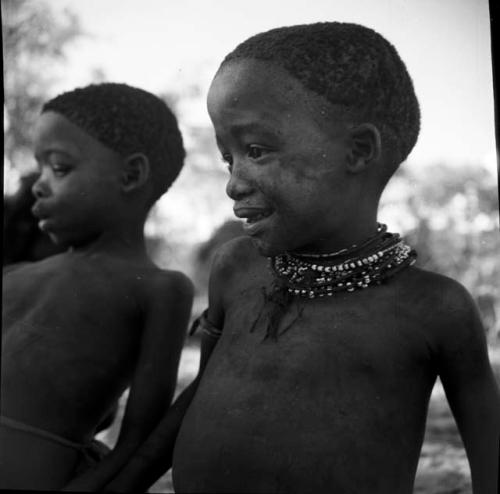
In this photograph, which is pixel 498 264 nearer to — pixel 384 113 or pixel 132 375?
pixel 384 113

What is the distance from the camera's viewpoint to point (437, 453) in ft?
8.62

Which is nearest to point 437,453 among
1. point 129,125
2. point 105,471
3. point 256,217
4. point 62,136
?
point 105,471

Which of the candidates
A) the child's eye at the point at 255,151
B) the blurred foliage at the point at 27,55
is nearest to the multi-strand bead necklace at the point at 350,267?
the child's eye at the point at 255,151

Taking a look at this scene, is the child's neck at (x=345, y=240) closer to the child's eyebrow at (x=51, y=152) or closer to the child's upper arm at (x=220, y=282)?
the child's upper arm at (x=220, y=282)

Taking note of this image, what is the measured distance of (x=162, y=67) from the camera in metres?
2.18

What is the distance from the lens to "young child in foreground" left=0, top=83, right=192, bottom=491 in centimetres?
216

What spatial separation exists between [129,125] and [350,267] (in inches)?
30.7

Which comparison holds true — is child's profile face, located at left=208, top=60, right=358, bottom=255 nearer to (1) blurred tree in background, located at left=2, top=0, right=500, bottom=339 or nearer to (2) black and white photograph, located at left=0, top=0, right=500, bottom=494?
(2) black and white photograph, located at left=0, top=0, right=500, bottom=494

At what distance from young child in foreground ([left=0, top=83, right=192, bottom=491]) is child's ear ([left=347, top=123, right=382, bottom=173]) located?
609 mm

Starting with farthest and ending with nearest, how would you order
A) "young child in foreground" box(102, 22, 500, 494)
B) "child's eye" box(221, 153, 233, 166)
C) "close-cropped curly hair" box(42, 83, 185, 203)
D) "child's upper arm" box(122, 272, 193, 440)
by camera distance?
"close-cropped curly hair" box(42, 83, 185, 203), "child's upper arm" box(122, 272, 193, 440), "child's eye" box(221, 153, 233, 166), "young child in foreground" box(102, 22, 500, 494)

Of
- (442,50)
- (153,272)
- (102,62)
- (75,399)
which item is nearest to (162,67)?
(102,62)

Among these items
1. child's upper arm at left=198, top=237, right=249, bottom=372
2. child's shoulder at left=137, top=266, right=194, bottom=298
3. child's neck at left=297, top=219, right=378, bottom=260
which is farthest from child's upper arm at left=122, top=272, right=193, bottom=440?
child's neck at left=297, top=219, right=378, bottom=260

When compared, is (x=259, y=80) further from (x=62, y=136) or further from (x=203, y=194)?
(x=62, y=136)

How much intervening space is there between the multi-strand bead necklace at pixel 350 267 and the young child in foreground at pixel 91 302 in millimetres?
→ 435
